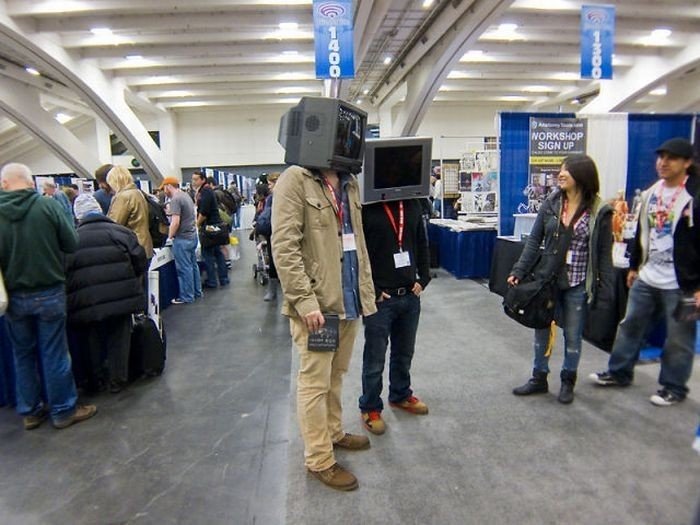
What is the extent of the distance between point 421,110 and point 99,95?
776 centimetres

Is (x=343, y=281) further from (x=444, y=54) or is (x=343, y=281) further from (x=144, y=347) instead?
(x=444, y=54)

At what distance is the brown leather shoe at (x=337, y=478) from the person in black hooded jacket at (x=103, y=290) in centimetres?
160

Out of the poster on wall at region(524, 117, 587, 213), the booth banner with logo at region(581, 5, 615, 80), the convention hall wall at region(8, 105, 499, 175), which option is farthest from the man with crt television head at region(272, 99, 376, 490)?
Answer: the convention hall wall at region(8, 105, 499, 175)

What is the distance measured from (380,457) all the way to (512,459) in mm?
589

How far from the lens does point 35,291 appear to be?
236cm

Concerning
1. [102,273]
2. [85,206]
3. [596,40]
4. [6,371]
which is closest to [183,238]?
[85,206]

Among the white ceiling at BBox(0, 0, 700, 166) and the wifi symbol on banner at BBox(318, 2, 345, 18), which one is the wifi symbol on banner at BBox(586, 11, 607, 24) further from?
the wifi symbol on banner at BBox(318, 2, 345, 18)

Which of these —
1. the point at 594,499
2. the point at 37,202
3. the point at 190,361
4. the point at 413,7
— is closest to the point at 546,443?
the point at 594,499

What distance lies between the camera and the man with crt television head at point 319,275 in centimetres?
170

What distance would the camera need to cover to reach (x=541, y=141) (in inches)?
189

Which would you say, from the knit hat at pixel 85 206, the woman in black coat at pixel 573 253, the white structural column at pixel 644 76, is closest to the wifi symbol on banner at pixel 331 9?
the knit hat at pixel 85 206

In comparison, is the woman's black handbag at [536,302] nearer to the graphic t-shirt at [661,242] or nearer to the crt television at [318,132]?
the graphic t-shirt at [661,242]

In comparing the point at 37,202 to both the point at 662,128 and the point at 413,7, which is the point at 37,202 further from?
the point at 413,7

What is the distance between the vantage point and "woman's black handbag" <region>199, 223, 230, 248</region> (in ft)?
18.6
